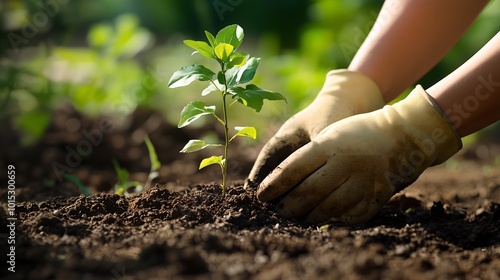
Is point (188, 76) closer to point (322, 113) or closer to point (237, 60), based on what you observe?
point (237, 60)

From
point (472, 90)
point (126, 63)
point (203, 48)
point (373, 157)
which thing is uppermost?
point (126, 63)

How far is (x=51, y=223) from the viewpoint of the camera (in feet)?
5.94

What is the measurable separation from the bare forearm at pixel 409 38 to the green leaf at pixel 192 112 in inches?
30.0

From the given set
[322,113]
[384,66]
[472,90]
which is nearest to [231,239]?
[322,113]

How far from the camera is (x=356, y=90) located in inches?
92.4

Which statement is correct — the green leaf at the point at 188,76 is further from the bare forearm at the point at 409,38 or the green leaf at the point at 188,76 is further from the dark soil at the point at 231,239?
the bare forearm at the point at 409,38

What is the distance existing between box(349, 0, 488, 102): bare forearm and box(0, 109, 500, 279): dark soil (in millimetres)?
478

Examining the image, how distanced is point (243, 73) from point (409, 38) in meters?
0.79

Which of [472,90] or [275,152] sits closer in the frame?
[472,90]

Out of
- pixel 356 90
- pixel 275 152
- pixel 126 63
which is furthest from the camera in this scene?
pixel 126 63

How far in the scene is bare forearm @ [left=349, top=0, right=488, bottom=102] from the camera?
2.31 metres

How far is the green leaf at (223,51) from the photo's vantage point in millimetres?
1883

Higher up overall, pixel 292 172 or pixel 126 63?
pixel 126 63

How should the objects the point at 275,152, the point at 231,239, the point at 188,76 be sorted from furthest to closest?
1. the point at 275,152
2. the point at 188,76
3. the point at 231,239
